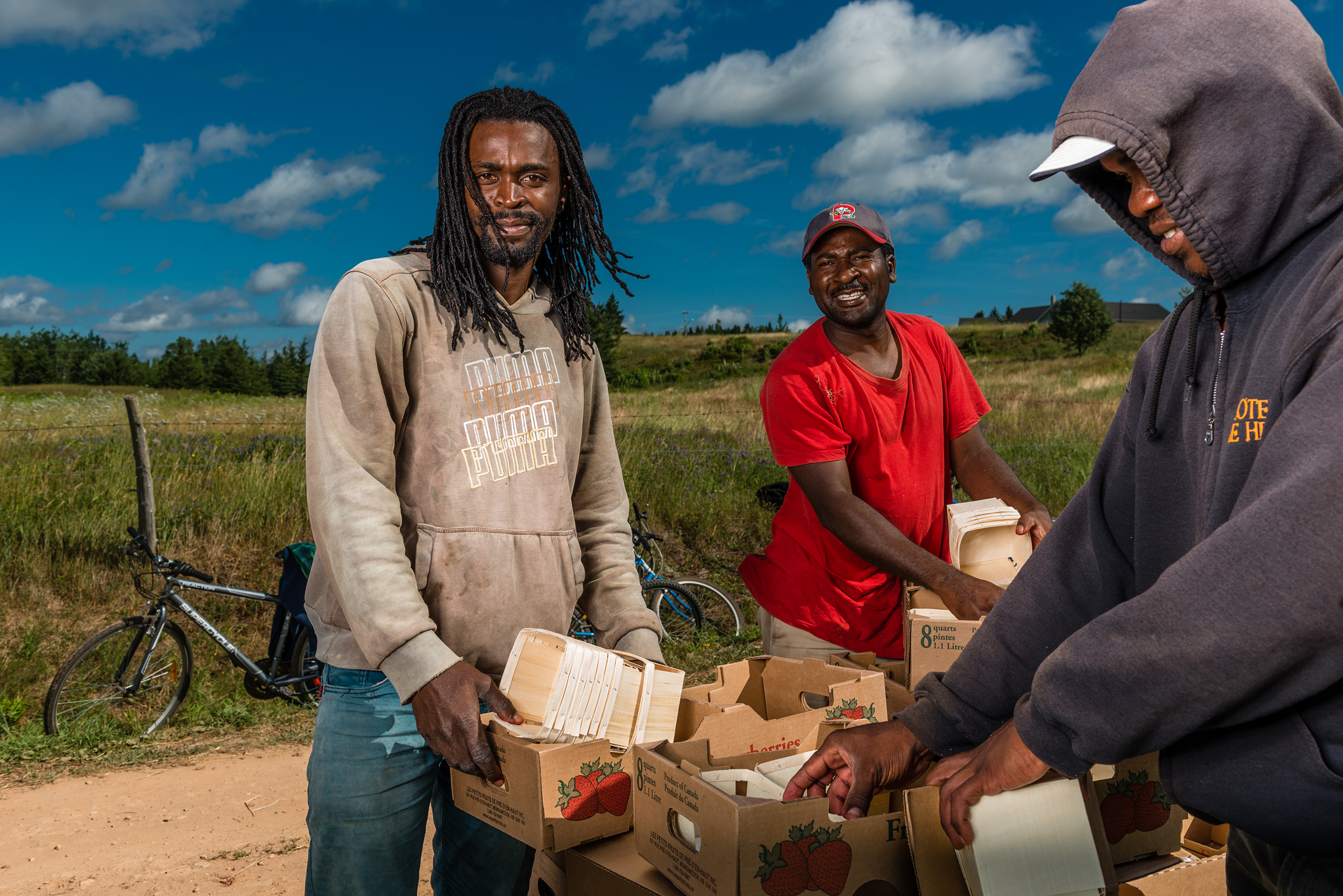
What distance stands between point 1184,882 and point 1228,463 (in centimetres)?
106

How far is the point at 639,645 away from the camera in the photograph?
7.12ft

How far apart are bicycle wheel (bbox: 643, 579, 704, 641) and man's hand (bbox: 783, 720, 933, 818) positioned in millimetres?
4889

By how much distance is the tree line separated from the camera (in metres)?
59.7

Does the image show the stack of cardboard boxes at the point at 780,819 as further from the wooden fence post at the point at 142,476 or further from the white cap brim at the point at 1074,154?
the wooden fence post at the point at 142,476

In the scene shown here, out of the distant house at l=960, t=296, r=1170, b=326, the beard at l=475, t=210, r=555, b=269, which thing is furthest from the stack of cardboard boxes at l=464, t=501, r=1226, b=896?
the distant house at l=960, t=296, r=1170, b=326

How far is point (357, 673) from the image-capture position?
72.7 inches

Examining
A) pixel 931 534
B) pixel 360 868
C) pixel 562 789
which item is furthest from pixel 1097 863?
pixel 931 534

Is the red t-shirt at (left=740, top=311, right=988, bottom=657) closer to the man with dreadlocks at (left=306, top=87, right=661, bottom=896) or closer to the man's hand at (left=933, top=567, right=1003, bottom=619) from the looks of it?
the man's hand at (left=933, top=567, right=1003, bottom=619)

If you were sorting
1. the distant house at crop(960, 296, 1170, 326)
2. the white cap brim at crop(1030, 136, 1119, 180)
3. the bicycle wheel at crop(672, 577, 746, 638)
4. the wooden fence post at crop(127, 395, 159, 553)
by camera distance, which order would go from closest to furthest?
1. the white cap brim at crop(1030, 136, 1119, 180)
2. the wooden fence post at crop(127, 395, 159, 553)
3. the bicycle wheel at crop(672, 577, 746, 638)
4. the distant house at crop(960, 296, 1170, 326)

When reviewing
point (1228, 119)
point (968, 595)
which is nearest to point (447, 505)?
point (1228, 119)

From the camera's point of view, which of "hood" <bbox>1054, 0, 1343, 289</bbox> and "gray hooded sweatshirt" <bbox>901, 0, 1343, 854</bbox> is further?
"hood" <bbox>1054, 0, 1343, 289</bbox>

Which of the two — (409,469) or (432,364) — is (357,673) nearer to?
(409,469)

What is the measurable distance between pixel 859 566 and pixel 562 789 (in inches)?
61.8

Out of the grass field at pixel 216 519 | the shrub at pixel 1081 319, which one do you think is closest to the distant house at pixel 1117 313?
the shrub at pixel 1081 319
